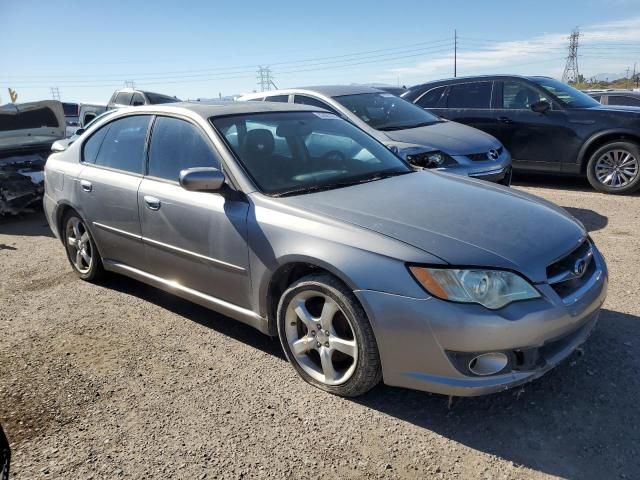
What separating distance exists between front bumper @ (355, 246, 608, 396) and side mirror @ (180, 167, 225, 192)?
1.16 m

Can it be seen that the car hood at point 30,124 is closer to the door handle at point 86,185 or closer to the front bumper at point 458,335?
the door handle at point 86,185

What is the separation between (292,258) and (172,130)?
1.57 meters

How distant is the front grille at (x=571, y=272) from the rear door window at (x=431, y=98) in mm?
6395

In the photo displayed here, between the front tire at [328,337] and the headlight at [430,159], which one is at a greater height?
the headlight at [430,159]

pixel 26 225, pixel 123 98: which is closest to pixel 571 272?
pixel 26 225

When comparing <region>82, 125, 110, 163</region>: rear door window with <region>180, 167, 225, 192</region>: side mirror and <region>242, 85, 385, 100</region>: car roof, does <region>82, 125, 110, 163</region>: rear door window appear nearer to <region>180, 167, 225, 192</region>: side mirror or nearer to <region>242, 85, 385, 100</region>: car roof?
<region>180, 167, 225, 192</region>: side mirror

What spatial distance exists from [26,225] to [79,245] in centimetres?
359

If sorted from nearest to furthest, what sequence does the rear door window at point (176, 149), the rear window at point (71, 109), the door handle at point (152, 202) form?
the rear door window at point (176, 149) → the door handle at point (152, 202) → the rear window at point (71, 109)

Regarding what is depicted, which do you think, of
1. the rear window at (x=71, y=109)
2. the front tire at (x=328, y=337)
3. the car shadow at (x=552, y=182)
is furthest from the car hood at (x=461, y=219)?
the rear window at (x=71, y=109)

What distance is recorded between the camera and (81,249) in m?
4.91

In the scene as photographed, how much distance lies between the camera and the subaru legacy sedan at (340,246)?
2.57 metres

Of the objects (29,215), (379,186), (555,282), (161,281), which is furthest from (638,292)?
(29,215)

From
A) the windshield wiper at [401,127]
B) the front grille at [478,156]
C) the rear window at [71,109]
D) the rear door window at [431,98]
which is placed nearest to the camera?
the front grille at [478,156]

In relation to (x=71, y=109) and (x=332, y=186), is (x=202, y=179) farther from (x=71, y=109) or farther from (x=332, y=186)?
(x=71, y=109)
